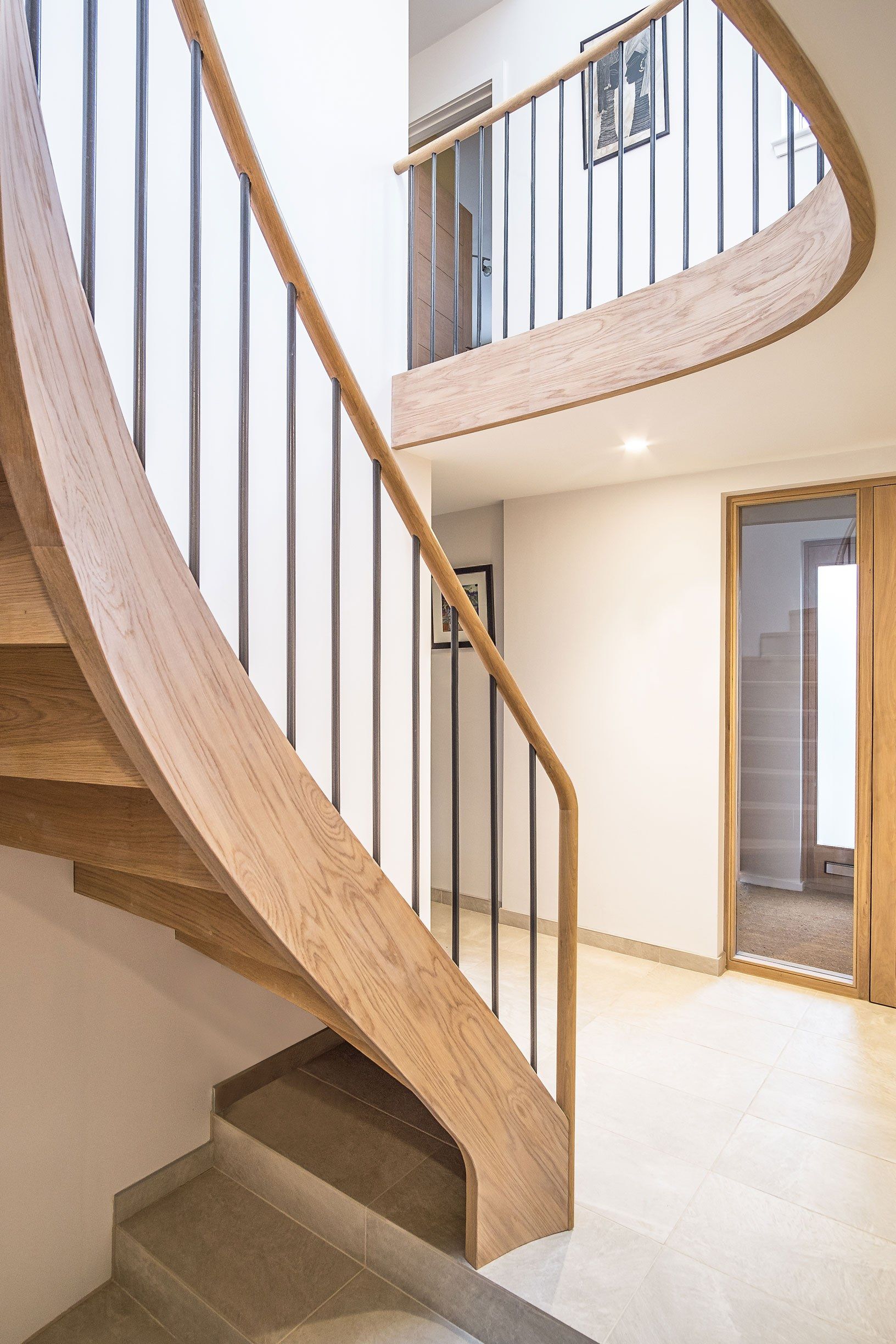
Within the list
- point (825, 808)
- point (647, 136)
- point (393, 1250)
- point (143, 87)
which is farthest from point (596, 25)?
point (393, 1250)

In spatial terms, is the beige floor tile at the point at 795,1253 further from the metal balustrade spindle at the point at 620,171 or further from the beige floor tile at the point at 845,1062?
the metal balustrade spindle at the point at 620,171

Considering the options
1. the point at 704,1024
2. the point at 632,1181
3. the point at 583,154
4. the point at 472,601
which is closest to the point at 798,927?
the point at 704,1024

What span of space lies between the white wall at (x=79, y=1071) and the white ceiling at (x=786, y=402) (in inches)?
83.9

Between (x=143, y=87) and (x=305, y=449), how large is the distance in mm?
1521

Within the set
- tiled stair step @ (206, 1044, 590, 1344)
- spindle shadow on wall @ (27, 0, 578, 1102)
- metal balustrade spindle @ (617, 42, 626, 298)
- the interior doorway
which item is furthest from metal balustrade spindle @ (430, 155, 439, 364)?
tiled stair step @ (206, 1044, 590, 1344)

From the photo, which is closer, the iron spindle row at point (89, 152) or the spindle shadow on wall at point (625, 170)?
the iron spindle row at point (89, 152)

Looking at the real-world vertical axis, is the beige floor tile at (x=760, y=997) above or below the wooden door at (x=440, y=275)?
below

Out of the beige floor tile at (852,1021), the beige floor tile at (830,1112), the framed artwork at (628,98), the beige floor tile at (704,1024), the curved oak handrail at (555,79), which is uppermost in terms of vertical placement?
the framed artwork at (628,98)

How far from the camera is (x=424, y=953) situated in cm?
158

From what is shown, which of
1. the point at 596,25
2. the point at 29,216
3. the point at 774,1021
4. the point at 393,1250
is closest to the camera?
Answer: the point at 29,216

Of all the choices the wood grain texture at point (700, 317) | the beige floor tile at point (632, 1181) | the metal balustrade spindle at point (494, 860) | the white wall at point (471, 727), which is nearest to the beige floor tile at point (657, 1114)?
the beige floor tile at point (632, 1181)

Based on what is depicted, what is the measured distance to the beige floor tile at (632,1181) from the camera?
1.99 metres

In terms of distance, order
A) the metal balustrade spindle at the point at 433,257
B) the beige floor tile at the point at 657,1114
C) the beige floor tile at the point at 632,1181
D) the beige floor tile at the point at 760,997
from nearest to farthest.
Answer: the beige floor tile at the point at 632,1181 < the beige floor tile at the point at 657,1114 < the metal balustrade spindle at the point at 433,257 < the beige floor tile at the point at 760,997

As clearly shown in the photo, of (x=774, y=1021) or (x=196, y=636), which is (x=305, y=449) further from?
(x=774, y=1021)
